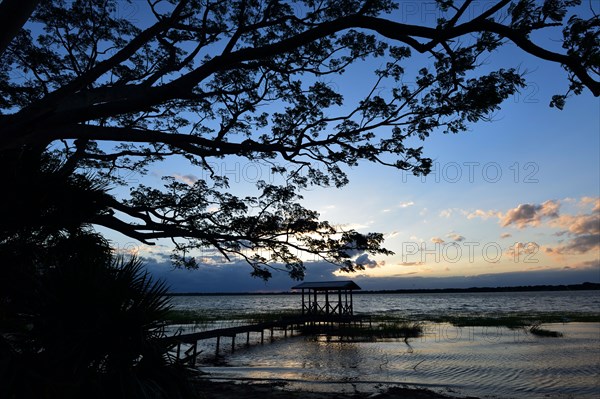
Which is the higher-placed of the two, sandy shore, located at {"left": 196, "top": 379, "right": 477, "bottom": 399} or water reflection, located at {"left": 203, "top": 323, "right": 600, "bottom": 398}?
sandy shore, located at {"left": 196, "top": 379, "right": 477, "bottom": 399}

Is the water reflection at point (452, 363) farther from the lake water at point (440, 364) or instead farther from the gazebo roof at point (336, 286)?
the gazebo roof at point (336, 286)

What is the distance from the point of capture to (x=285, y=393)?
12461 millimetres

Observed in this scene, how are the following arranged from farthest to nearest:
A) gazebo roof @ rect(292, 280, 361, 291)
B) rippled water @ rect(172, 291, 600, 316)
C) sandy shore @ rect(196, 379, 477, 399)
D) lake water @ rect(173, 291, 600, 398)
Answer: rippled water @ rect(172, 291, 600, 316) < gazebo roof @ rect(292, 280, 361, 291) < lake water @ rect(173, 291, 600, 398) < sandy shore @ rect(196, 379, 477, 399)

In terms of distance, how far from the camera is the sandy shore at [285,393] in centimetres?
1190

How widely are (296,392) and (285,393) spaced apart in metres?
0.36

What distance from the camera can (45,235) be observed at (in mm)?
5254

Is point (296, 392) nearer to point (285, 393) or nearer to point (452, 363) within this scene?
point (285, 393)

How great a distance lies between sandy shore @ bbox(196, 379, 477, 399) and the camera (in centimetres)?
1190

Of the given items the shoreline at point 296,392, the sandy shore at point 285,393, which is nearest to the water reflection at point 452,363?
the shoreline at point 296,392

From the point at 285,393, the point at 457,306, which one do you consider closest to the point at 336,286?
the point at 285,393

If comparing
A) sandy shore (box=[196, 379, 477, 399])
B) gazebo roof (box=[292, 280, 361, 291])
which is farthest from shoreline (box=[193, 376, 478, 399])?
gazebo roof (box=[292, 280, 361, 291])

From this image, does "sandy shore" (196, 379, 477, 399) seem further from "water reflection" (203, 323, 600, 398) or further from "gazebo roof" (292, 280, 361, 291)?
"gazebo roof" (292, 280, 361, 291)

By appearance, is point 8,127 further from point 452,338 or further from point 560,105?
point 452,338

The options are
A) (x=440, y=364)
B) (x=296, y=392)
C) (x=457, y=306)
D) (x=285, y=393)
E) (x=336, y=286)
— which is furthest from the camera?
(x=457, y=306)
